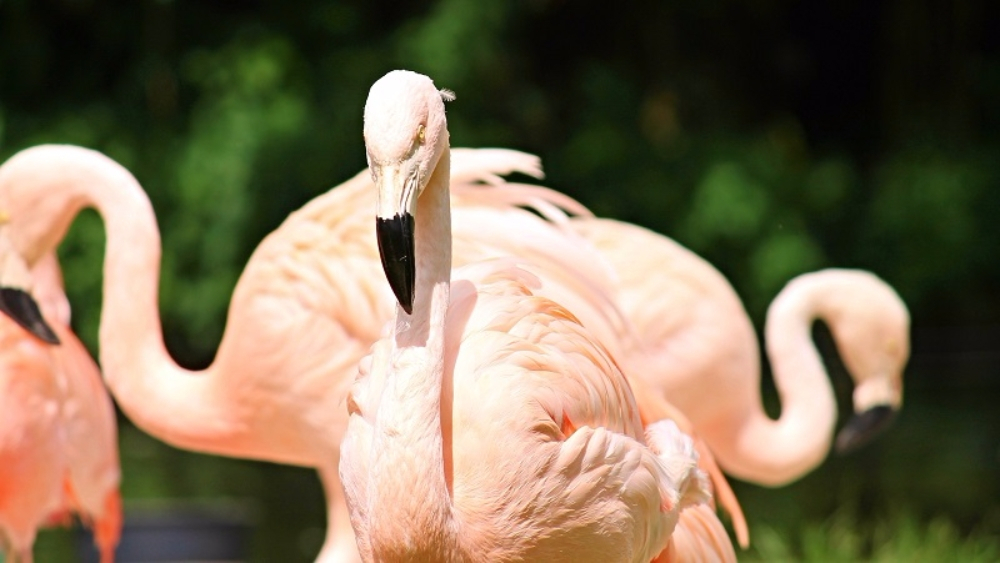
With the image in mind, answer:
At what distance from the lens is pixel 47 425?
11.2 ft

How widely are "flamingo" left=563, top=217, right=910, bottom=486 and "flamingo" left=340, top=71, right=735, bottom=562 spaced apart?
1.23m

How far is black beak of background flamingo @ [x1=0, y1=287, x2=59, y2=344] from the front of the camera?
3.28 metres

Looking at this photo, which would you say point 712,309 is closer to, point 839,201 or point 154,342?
point 154,342

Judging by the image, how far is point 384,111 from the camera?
1.99 m

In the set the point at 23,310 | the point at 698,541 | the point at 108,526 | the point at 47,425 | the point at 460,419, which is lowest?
the point at 108,526

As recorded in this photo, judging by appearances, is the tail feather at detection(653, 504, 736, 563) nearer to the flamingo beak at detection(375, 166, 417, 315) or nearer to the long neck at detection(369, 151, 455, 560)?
the long neck at detection(369, 151, 455, 560)

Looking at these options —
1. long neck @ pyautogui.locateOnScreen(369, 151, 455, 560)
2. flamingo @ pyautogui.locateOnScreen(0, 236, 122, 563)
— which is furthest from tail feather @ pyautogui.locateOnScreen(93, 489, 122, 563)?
long neck @ pyautogui.locateOnScreen(369, 151, 455, 560)

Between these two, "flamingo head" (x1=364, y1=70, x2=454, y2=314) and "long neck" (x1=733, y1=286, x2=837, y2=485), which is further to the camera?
"long neck" (x1=733, y1=286, x2=837, y2=485)

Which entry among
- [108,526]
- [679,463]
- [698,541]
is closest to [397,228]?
[679,463]

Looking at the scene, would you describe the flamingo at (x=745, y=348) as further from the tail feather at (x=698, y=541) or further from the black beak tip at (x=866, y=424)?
the tail feather at (x=698, y=541)

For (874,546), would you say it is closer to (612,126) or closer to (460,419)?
(460,419)

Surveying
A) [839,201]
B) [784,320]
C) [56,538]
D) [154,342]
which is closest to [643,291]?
[784,320]

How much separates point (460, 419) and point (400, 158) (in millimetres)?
411

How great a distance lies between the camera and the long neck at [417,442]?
6.62 feet
